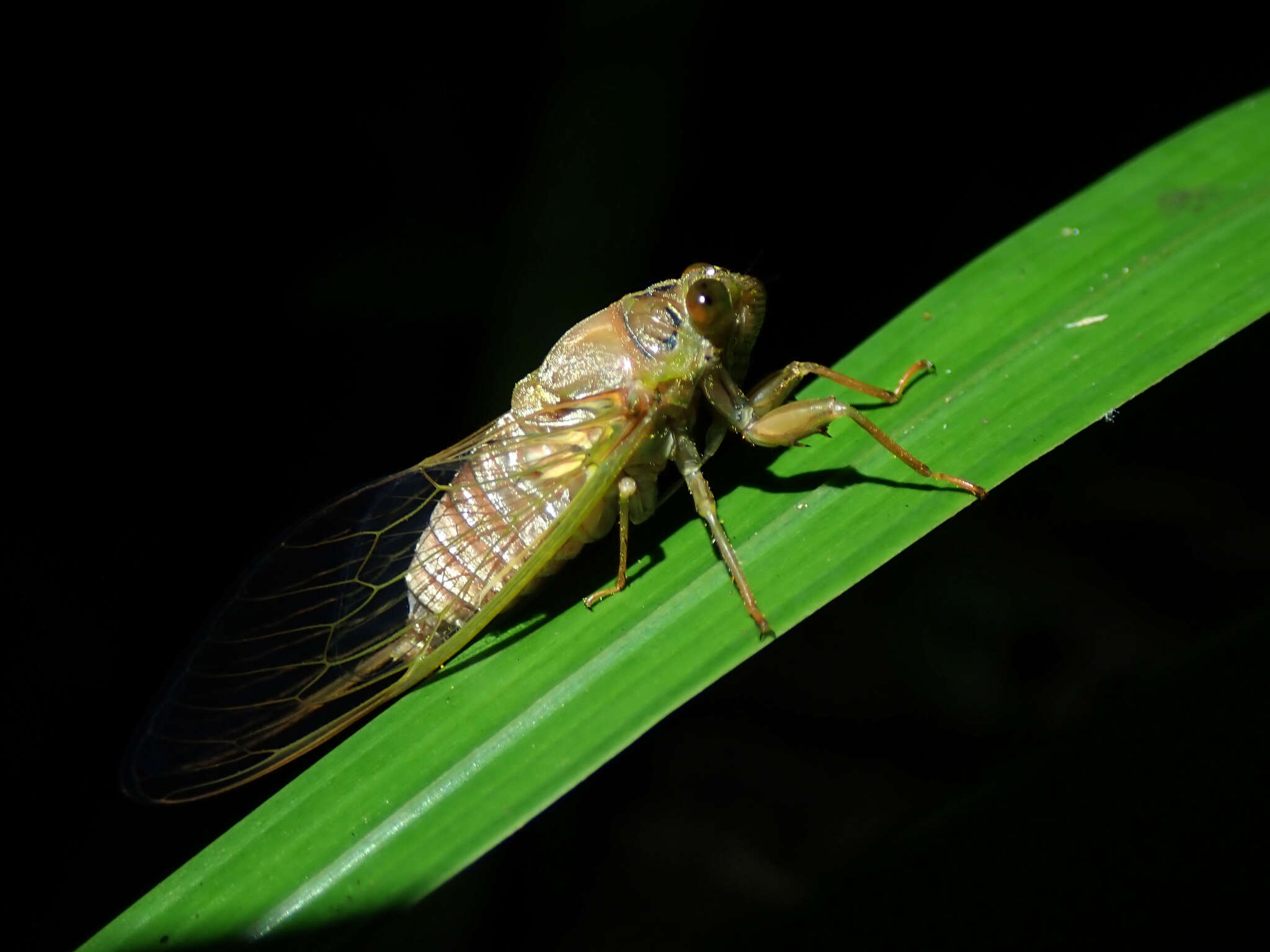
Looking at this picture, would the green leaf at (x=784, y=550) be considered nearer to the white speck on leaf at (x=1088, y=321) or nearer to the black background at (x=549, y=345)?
the white speck on leaf at (x=1088, y=321)

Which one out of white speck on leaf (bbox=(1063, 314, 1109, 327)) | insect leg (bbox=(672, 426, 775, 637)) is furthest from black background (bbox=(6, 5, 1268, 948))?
white speck on leaf (bbox=(1063, 314, 1109, 327))

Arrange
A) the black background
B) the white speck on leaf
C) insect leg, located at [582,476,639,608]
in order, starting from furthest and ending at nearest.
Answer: the black background, insect leg, located at [582,476,639,608], the white speck on leaf

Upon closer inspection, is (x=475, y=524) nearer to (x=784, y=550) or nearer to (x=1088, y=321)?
(x=784, y=550)

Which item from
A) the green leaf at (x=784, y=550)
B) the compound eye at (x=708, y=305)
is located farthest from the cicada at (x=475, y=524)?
the green leaf at (x=784, y=550)

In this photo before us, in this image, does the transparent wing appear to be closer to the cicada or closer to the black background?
the cicada

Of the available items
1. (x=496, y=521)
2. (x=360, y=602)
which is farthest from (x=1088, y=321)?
(x=360, y=602)

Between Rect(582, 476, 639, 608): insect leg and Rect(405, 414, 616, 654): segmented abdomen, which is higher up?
Rect(405, 414, 616, 654): segmented abdomen

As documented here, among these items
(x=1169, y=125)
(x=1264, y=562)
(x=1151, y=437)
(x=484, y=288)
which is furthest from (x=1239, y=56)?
(x=484, y=288)
